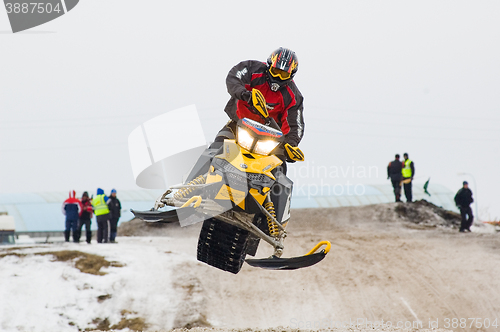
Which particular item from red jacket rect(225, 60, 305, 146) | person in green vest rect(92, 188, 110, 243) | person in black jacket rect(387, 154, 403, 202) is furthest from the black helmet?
person in black jacket rect(387, 154, 403, 202)

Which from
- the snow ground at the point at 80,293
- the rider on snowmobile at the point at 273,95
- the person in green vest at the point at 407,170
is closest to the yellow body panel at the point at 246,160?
the rider on snowmobile at the point at 273,95

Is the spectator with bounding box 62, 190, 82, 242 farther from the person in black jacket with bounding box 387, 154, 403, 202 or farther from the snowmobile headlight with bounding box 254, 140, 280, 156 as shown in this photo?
the person in black jacket with bounding box 387, 154, 403, 202

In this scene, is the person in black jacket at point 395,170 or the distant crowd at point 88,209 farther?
the person in black jacket at point 395,170

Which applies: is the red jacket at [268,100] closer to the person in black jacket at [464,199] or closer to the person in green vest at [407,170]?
the person in black jacket at [464,199]

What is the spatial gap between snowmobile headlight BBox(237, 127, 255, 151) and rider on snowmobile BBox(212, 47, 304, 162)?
0.36 m

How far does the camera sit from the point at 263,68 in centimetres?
675

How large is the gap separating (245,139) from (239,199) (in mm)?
738

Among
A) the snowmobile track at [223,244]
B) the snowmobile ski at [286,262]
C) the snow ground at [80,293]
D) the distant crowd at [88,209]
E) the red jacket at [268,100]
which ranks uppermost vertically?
the red jacket at [268,100]

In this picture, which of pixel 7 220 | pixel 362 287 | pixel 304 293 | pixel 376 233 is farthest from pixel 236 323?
pixel 7 220

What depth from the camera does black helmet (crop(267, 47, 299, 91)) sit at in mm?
6336

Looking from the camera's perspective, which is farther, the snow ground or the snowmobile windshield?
the snow ground

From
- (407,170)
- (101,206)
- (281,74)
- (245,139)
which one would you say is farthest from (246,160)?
(407,170)

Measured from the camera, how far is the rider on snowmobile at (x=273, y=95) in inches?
251

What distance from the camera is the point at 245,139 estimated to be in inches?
246
